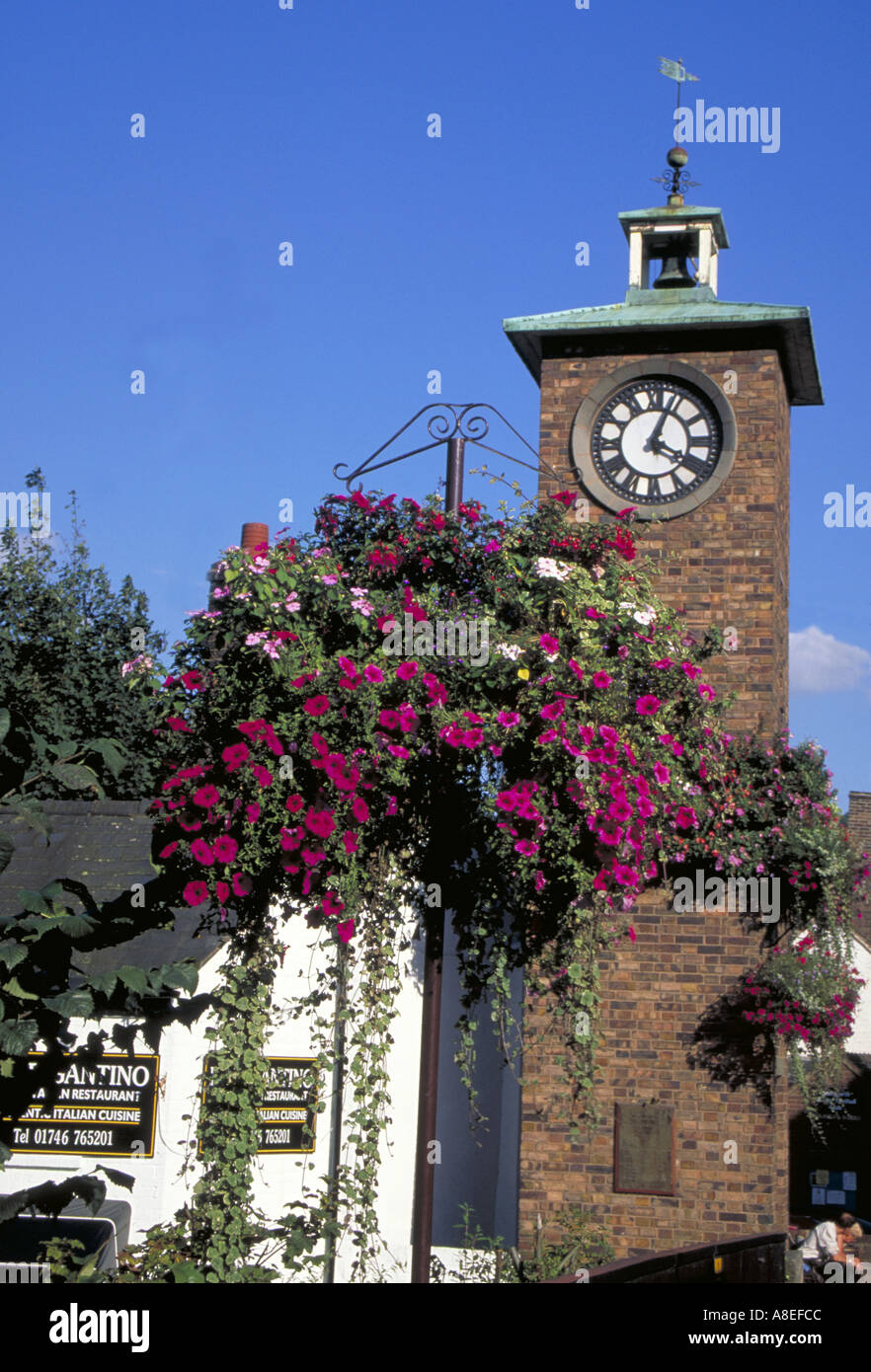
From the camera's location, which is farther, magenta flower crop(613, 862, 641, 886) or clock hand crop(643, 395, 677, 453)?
clock hand crop(643, 395, 677, 453)

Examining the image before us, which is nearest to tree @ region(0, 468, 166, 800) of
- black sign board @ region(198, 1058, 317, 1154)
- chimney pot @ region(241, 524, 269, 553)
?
chimney pot @ region(241, 524, 269, 553)

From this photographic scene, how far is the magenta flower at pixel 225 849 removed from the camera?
4.85 m

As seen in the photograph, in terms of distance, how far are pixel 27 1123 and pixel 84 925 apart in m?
Result: 7.46

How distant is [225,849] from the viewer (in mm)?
4863

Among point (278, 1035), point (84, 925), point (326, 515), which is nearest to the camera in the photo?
point (84, 925)

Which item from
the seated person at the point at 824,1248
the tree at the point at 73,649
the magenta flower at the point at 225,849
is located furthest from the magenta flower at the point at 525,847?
the tree at the point at 73,649

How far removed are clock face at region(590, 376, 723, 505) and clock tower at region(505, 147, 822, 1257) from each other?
15mm

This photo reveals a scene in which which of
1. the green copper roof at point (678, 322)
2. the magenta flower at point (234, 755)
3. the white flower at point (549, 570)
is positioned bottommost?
the magenta flower at point (234, 755)

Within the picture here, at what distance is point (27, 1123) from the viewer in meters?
10.3

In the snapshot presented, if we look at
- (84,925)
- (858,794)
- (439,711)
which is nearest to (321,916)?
(439,711)

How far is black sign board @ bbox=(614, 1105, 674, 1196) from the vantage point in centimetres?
953

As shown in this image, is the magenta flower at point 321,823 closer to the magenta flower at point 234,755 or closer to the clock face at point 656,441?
the magenta flower at point 234,755

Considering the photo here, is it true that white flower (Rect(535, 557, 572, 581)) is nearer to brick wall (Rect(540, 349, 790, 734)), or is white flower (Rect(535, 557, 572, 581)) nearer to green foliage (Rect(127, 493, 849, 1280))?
green foliage (Rect(127, 493, 849, 1280))

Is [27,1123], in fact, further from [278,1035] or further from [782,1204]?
[782,1204]
